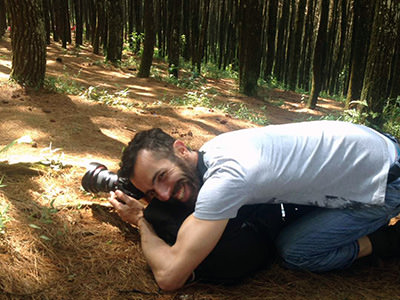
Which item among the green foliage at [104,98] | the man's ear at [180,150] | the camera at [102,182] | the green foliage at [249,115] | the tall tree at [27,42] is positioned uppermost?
the tall tree at [27,42]

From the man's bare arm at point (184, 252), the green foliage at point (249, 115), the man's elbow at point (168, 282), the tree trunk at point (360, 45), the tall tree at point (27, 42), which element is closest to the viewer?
the man's bare arm at point (184, 252)

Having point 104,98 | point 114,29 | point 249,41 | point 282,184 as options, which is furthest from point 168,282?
point 114,29

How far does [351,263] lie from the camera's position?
6.49 feet

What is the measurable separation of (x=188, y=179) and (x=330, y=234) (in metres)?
0.79

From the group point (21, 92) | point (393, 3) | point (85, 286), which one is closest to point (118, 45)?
point (21, 92)

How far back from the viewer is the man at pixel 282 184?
1570mm

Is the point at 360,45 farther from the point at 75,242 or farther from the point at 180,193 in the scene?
the point at 75,242

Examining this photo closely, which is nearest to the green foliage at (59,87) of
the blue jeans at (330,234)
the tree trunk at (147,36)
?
the tree trunk at (147,36)

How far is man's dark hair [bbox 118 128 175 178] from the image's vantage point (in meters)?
1.78

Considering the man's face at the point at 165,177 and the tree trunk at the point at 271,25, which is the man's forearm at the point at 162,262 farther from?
the tree trunk at the point at 271,25

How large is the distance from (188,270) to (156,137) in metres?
0.67

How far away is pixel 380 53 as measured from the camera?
4.66m

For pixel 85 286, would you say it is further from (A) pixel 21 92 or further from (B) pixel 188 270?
(A) pixel 21 92

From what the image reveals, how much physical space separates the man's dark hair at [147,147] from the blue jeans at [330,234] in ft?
2.65
